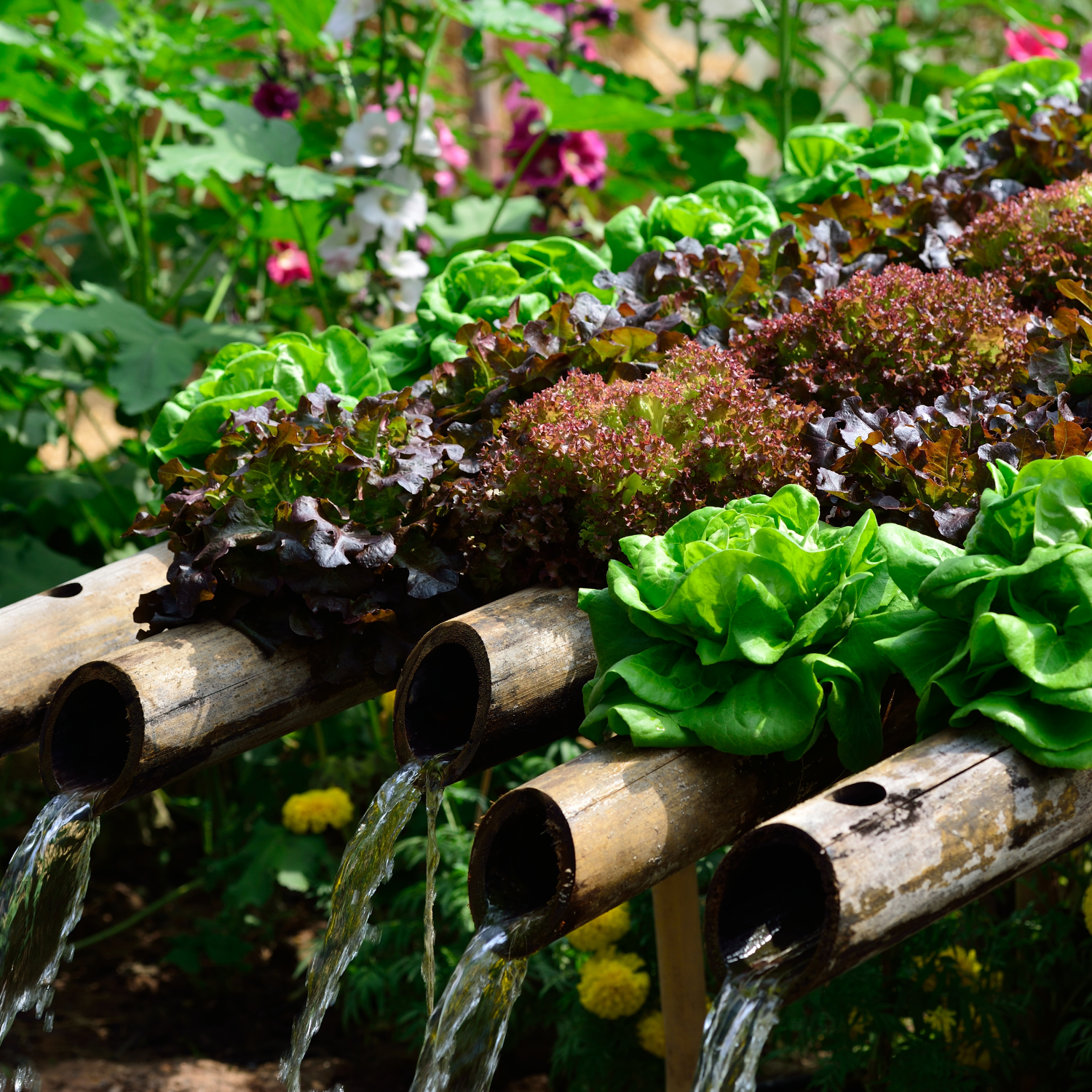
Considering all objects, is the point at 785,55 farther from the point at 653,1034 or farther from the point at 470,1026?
the point at 470,1026

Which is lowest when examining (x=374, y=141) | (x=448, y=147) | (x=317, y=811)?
(x=317, y=811)

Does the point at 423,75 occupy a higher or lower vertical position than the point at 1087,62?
higher

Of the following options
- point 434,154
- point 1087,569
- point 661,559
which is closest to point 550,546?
point 661,559

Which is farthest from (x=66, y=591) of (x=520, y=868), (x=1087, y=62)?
(x=1087, y=62)

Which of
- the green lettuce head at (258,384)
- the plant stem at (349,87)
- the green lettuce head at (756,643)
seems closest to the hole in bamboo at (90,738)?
the green lettuce head at (258,384)

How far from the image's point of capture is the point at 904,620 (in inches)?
42.5

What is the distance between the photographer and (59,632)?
149cm

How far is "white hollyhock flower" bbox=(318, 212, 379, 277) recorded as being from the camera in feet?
8.84

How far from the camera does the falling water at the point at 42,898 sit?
1292 millimetres

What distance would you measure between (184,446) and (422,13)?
1.46 m

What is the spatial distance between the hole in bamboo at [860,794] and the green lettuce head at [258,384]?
3.07 ft

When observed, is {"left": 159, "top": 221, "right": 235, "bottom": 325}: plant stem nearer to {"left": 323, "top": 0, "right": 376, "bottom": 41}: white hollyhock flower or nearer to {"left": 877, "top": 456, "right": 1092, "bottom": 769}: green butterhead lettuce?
{"left": 323, "top": 0, "right": 376, "bottom": 41}: white hollyhock flower

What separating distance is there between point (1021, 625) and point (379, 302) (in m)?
2.07

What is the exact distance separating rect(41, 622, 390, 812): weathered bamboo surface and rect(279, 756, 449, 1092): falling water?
163mm
